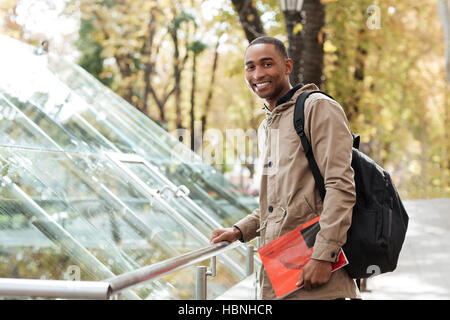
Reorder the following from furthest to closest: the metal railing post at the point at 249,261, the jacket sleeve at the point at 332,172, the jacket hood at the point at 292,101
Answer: the metal railing post at the point at 249,261
the jacket hood at the point at 292,101
the jacket sleeve at the point at 332,172

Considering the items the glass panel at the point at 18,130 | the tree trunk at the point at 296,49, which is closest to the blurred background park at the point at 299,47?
the tree trunk at the point at 296,49

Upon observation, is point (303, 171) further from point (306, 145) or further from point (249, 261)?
point (249, 261)

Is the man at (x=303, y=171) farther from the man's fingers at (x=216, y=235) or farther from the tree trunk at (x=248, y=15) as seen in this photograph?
the tree trunk at (x=248, y=15)

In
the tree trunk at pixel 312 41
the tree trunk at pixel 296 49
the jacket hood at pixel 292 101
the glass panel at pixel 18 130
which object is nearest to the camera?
the jacket hood at pixel 292 101

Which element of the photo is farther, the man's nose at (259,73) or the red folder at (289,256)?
the man's nose at (259,73)

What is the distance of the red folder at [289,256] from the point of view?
2398mm

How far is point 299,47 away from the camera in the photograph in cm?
735

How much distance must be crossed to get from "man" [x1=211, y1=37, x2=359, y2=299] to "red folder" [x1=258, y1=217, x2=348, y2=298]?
0.04m

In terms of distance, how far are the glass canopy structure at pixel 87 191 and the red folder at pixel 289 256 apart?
0.51 metres

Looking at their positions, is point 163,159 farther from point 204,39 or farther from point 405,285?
point 204,39

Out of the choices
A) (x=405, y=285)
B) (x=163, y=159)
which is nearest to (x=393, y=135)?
(x=405, y=285)

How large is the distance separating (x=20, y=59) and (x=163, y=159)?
61.2 inches

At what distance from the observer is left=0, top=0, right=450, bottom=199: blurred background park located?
932 cm

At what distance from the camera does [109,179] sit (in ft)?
14.3
